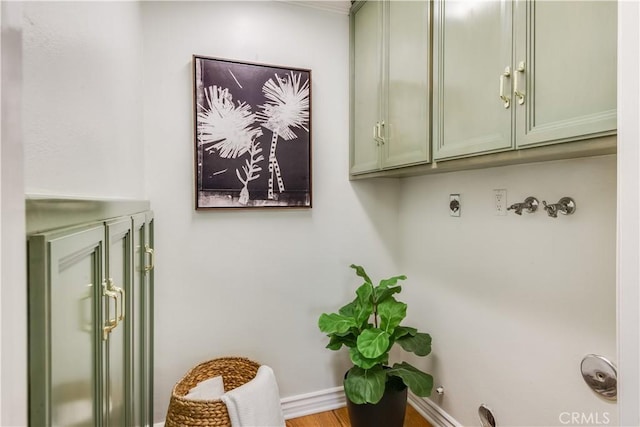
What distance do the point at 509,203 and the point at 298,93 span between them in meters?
1.27

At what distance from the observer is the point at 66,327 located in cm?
45

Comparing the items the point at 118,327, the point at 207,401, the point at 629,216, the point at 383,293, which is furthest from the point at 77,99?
the point at 383,293

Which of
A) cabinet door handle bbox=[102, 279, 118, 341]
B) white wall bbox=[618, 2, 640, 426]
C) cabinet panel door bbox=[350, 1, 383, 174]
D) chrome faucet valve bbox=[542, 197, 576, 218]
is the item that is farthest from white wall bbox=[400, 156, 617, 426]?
cabinet door handle bbox=[102, 279, 118, 341]

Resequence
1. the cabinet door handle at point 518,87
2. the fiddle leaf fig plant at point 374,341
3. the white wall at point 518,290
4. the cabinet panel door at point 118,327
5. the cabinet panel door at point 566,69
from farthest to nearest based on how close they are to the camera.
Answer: the fiddle leaf fig plant at point 374,341 → the white wall at point 518,290 → the cabinet door handle at point 518,87 → the cabinet panel door at point 566,69 → the cabinet panel door at point 118,327

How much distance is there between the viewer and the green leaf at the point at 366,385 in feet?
5.16

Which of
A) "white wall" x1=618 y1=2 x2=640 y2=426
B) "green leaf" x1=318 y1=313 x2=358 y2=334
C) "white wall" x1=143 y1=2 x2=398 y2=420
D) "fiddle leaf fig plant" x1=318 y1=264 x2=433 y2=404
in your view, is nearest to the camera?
"white wall" x1=618 y1=2 x2=640 y2=426

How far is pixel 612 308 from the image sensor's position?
1.10 m

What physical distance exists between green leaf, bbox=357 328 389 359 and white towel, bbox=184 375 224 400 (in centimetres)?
77

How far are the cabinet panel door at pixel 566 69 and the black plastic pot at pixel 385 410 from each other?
1316mm

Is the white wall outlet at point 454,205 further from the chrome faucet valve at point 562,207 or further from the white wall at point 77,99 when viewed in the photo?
the white wall at point 77,99

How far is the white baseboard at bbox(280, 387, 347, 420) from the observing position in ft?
6.70

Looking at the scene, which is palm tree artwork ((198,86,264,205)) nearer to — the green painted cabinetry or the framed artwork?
the framed artwork

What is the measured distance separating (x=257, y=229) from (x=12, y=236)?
5.49 ft

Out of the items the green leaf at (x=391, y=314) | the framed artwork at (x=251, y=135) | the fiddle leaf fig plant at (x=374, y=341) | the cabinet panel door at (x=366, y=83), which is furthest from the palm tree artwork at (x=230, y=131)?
the green leaf at (x=391, y=314)
